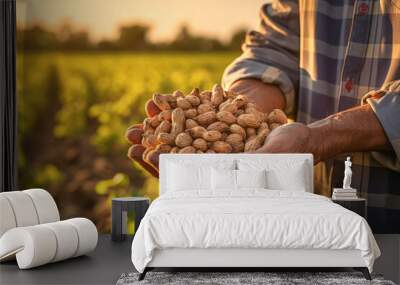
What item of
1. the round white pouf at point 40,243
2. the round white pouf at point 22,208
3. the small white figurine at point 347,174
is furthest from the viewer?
the small white figurine at point 347,174

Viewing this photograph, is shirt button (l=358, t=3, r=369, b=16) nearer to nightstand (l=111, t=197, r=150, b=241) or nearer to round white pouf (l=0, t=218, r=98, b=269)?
nightstand (l=111, t=197, r=150, b=241)

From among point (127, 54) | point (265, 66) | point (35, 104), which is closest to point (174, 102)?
point (265, 66)

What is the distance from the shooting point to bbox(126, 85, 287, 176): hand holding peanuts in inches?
→ 212

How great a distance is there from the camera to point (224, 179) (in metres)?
5.27

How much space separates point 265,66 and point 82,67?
1645 mm

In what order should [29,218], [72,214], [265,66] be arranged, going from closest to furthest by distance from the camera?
[29,218] → [265,66] → [72,214]

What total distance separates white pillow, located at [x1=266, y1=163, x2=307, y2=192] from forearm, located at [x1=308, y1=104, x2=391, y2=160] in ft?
0.86

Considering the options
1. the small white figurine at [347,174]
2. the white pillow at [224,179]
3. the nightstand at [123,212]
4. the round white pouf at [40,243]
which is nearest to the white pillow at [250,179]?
the white pillow at [224,179]

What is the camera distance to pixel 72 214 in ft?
21.6

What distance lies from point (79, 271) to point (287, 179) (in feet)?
5.19

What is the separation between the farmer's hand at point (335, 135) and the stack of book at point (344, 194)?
0.27 meters

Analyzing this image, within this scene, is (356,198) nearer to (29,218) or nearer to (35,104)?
(29,218)

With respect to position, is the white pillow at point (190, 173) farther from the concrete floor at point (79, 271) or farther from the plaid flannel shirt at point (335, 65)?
the plaid flannel shirt at point (335, 65)

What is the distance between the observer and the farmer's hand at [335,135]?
5.36 m
